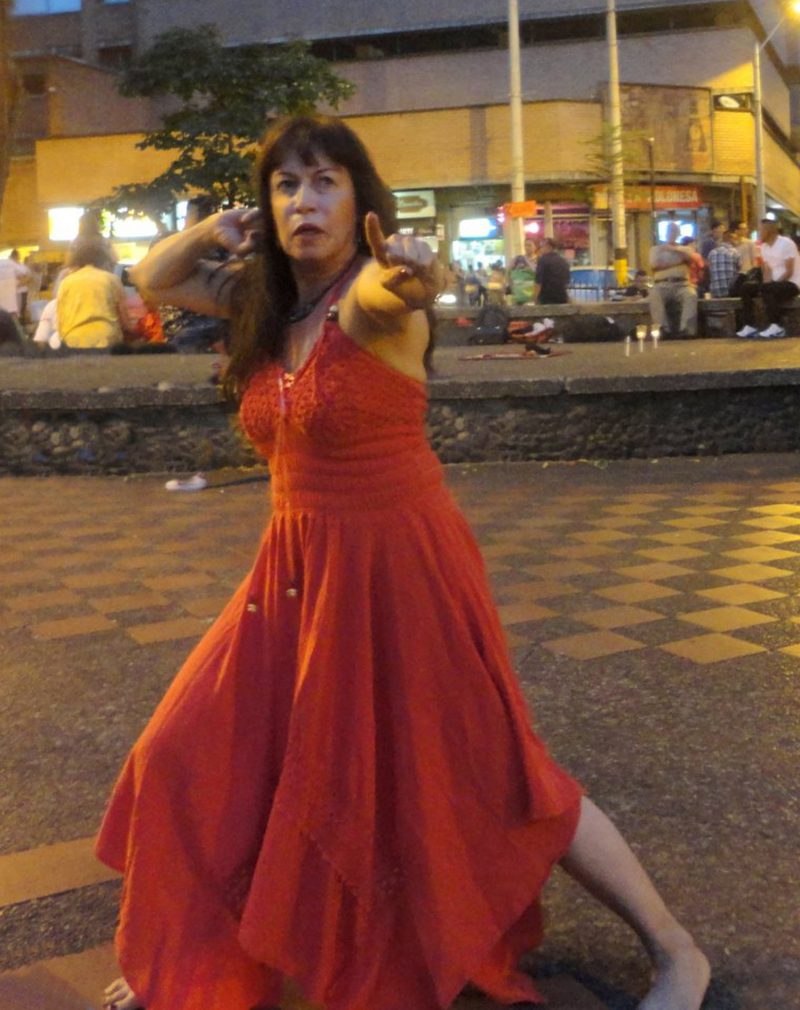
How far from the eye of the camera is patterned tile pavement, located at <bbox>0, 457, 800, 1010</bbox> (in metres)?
3.18

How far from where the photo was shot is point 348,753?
2303 millimetres

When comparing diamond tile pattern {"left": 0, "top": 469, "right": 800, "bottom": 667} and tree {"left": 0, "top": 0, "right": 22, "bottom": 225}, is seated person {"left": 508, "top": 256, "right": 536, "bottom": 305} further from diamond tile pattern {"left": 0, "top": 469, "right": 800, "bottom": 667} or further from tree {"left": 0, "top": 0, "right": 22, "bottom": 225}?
tree {"left": 0, "top": 0, "right": 22, "bottom": 225}

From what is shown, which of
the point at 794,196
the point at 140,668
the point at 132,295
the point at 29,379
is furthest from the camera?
the point at 794,196

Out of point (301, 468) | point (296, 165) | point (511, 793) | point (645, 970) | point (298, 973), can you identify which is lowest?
point (645, 970)

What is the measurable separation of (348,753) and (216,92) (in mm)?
22302

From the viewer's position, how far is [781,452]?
938 cm

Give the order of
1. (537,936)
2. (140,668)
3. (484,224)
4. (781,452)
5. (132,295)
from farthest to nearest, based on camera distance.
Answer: (484,224) < (132,295) < (781,452) < (140,668) < (537,936)

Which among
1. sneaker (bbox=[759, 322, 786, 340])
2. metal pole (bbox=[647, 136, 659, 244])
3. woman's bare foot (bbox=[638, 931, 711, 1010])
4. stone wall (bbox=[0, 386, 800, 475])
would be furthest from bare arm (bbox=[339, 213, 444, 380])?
metal pole (bbox=[647, 136, 659, 244])

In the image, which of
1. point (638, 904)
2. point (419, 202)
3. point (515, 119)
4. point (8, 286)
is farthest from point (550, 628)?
point (419, 202)

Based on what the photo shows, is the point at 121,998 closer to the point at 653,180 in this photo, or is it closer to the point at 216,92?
the point at 216,92

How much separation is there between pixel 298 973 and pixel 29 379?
339 inches

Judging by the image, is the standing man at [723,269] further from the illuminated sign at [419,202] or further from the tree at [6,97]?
the illuminated sign at [419,202]

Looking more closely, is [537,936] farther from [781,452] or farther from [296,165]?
[781,452]

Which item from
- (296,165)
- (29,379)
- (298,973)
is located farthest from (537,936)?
(29,379)
